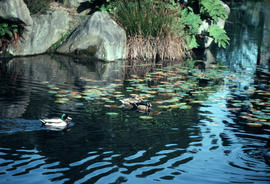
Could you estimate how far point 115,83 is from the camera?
9.75m

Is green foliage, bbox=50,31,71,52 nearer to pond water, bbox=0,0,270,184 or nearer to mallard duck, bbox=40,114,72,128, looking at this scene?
pond water, bbox=0,0,270,184

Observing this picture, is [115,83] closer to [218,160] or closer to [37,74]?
[37,74]

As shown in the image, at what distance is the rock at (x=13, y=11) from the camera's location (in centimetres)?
1161

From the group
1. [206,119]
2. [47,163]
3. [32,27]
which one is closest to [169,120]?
[206,119]

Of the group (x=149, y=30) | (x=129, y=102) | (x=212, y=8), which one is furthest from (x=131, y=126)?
(x=212, y=8)

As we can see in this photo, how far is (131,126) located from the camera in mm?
6426

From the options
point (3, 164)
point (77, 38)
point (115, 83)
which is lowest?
point (3, 164)

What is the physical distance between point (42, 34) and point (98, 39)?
187 centimetres

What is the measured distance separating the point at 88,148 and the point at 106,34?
319 inches

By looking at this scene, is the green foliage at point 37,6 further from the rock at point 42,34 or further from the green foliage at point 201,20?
the green foliage at point 201,20

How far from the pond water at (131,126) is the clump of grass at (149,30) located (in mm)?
1910

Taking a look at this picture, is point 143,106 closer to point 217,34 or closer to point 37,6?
point 37,6

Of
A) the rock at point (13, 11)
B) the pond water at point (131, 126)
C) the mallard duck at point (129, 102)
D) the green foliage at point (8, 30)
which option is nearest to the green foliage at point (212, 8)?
the pond water at point (131, 126)

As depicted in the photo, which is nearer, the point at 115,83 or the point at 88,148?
the point at 88,148
